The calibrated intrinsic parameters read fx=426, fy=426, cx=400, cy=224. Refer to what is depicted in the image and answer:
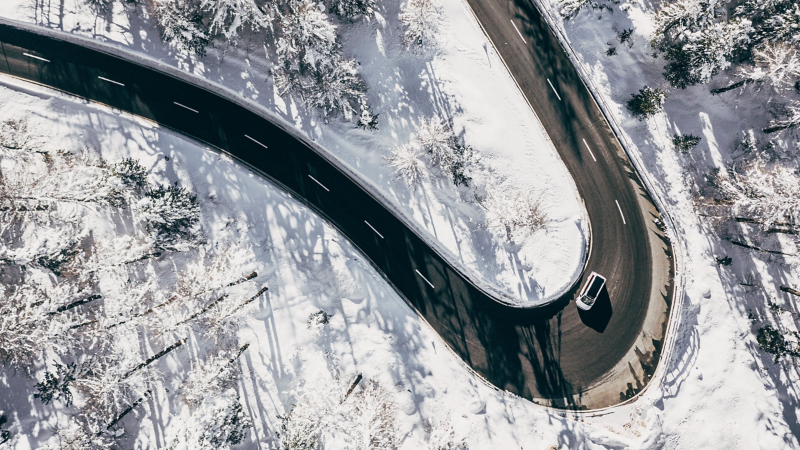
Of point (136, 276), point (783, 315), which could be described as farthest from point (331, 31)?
point (783, 315)

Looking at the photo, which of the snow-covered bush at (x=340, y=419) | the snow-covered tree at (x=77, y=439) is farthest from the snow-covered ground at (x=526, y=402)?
the snow-covered tree at (x=77, y=439)

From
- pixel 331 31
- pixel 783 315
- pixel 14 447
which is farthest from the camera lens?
pixel 783 315

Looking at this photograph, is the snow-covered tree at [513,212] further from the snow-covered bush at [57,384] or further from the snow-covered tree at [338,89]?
the snow-covered bush at [57,384]

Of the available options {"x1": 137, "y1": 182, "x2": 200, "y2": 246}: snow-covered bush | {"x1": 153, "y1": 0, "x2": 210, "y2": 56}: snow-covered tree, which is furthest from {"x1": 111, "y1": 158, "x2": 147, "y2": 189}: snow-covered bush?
{"x1": 153, "y1": 0, "x2": 210, "y2": 56}: snow-covered tree

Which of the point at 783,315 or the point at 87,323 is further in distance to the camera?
the point at 783,315

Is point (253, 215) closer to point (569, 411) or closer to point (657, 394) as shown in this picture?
point (569, 411)

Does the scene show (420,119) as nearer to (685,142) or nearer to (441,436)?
(685,142)
